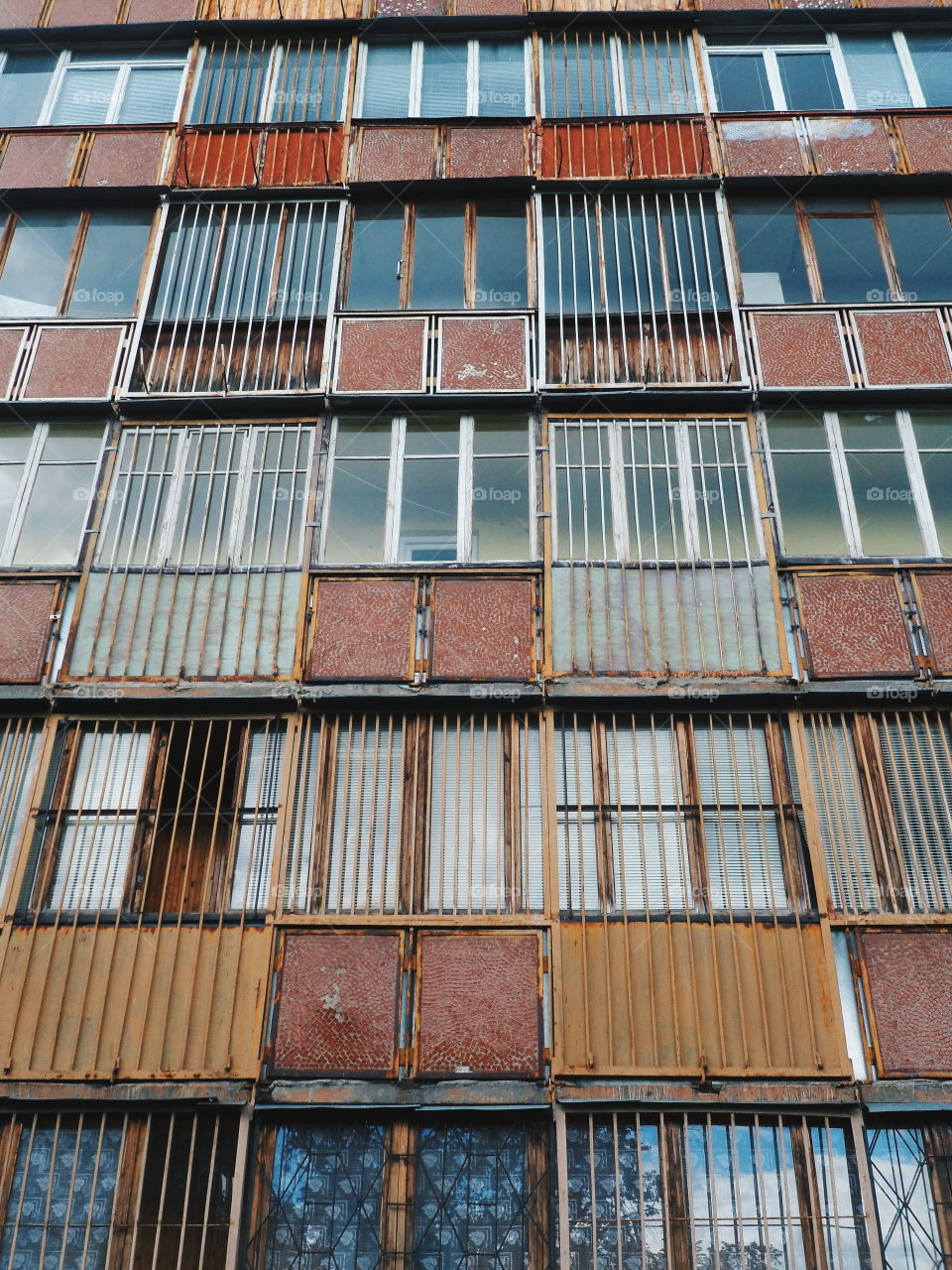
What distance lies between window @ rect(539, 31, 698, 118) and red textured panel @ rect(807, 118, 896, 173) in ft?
5.60

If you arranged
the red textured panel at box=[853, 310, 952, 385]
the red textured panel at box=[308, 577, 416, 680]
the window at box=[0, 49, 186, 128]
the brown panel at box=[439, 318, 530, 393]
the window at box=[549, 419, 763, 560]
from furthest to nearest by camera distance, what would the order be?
the window at box=[0, 49, 186, 128] < the brown panel at box=[439, 318, 530, 393] < the red textured panel at box=[853, 310, 952, 385] < the window at box=[549, 419, 763, 560] < the red textured panel at box=[308, 577, 416, 680]

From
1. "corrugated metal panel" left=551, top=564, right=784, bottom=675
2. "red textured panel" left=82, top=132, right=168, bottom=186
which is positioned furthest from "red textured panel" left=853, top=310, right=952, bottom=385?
"red textured panel" left=82, top=132, right=168, bottom=186

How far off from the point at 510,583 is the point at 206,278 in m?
5.66

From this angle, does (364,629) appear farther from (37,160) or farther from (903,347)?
(37,160)

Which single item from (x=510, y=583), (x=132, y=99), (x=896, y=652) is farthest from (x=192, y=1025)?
(x=132, y=99)

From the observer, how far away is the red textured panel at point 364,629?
10.3m

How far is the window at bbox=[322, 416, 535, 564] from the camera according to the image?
11016mm

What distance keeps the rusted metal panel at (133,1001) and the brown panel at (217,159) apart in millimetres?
9346

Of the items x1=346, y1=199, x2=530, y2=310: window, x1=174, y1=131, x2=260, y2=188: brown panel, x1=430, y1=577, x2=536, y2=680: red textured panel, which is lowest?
x1=430, y1=577, x2=536, y2=680: red textured panel

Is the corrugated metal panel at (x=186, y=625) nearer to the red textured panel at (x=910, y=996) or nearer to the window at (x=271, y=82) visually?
the red textured panel at (x=910, y=996)

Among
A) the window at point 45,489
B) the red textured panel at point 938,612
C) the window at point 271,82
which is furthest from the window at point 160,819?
the window at point 271,82

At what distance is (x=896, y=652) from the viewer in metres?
10.2

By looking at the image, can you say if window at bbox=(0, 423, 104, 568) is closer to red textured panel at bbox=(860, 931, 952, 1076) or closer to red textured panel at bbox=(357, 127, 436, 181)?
red textured panel at bbox=(357, 127, 436, 181)

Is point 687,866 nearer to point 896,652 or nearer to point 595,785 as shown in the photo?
point 595,785
